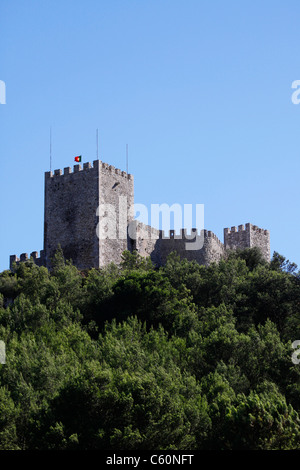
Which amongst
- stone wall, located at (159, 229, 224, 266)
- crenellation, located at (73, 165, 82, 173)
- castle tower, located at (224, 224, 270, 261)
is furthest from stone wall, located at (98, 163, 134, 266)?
castle tower, located at (224, 224, 270, 261)

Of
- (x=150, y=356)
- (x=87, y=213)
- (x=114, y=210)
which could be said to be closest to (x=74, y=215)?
(x=87, y=213)

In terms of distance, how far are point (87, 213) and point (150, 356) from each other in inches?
607

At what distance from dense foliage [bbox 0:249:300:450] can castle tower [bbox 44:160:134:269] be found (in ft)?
→ 4.96

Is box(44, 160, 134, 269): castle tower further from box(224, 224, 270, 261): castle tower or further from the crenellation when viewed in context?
box(224, 224, 270, 261): castle tower

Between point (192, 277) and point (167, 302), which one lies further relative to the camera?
point (192, 277)

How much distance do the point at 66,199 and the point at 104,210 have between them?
2.44 m

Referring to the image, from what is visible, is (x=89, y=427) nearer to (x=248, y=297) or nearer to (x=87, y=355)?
(x=87, y=355)

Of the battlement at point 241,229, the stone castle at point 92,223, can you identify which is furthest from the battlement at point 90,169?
the battlement at point 241,229

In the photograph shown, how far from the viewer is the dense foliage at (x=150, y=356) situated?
97.2ft

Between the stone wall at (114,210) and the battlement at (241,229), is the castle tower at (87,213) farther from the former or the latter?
the battlement at (241,229)

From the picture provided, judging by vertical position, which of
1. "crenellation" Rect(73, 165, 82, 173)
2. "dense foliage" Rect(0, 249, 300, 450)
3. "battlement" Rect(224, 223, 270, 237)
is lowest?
"dense foliage" Rect(0, 249, 300, 450)

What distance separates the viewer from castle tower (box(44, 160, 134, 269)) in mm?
48906

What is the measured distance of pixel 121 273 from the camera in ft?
156
